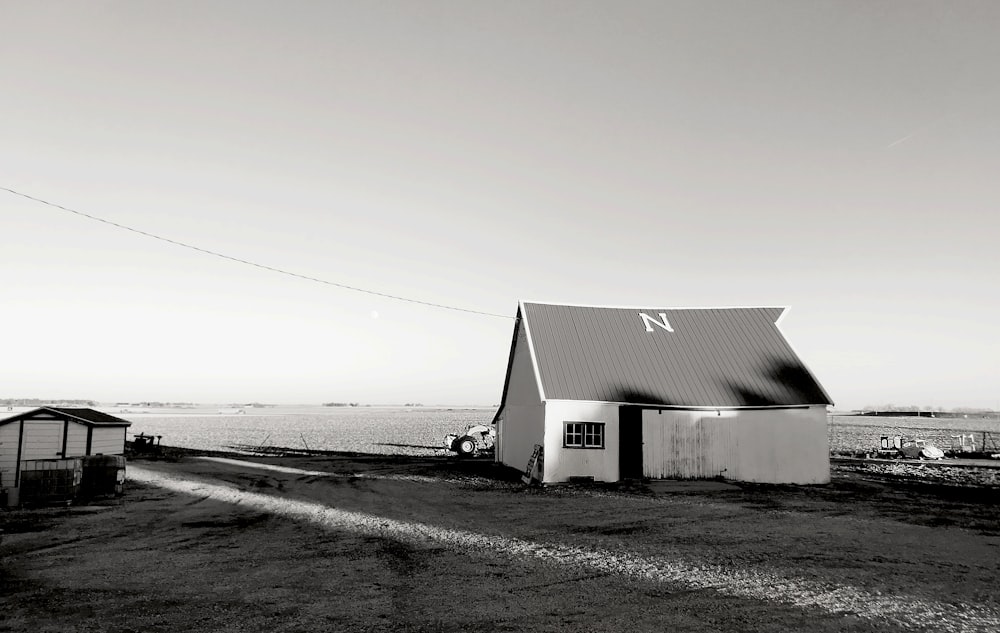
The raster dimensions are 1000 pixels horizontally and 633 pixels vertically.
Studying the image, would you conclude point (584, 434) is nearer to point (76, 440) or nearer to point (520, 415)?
point (520, 415)

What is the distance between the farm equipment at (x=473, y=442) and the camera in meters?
37.6

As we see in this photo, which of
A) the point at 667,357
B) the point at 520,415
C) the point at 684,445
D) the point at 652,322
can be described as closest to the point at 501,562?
the point at 684,445

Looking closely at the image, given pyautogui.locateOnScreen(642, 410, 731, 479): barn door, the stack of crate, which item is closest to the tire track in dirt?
the stack of crate

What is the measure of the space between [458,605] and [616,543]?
16.3 ft

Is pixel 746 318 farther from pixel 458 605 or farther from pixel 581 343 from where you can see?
pixel 458 605

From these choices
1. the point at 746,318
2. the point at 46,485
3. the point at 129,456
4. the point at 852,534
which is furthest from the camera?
the point at 129,456

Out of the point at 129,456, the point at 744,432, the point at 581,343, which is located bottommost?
the point at 129,456

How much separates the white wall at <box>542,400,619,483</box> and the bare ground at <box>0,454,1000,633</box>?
8.61 ft

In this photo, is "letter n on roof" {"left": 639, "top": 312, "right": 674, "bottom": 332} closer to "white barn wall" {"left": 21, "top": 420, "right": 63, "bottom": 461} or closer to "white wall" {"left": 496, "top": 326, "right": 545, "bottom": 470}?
"white wall" {"left": 496, "top": 326, "right": 545, "bottom": 470}

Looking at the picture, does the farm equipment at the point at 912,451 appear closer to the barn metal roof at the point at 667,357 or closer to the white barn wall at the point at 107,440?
the barn metal roof at the point at 667,357

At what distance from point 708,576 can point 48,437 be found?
20.1m

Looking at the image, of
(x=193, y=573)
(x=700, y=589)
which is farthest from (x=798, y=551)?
(x=193, y=573)

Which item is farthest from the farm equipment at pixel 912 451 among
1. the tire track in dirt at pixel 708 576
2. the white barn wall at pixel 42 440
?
the white barn wall at pixel 42 440

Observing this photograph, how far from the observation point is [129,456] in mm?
32594
